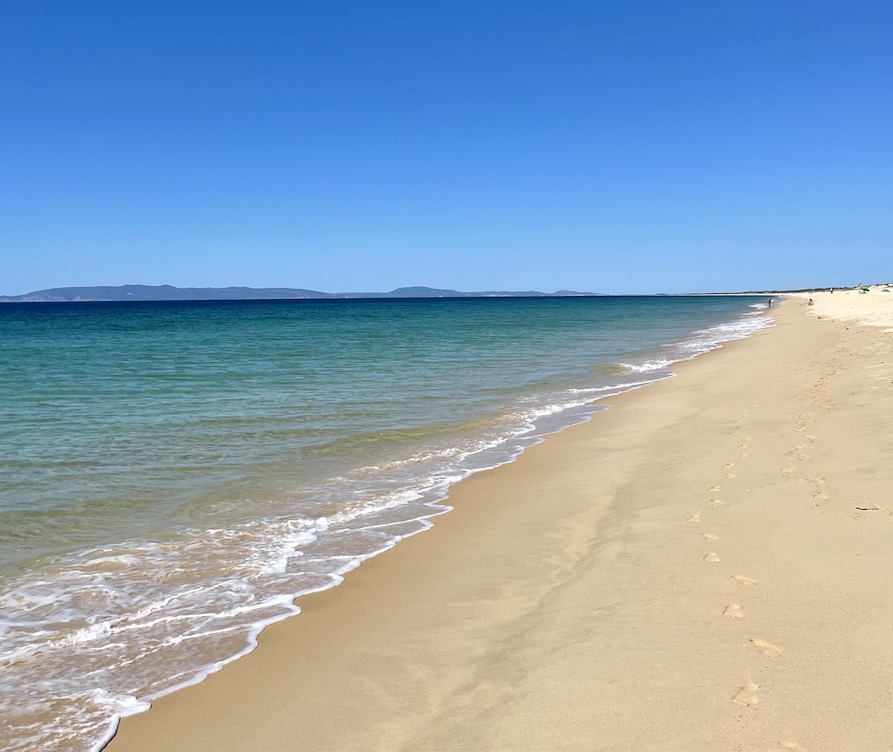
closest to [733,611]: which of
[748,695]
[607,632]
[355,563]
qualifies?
[607,632]

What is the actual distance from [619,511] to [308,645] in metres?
3.67

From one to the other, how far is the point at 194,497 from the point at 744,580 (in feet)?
20.3

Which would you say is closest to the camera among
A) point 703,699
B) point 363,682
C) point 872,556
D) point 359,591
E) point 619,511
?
point 703,699

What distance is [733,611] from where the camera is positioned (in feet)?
14.2

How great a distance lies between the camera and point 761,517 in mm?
6102

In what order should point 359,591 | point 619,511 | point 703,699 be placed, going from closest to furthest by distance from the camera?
point 703,699
point 359,591
point 619,511

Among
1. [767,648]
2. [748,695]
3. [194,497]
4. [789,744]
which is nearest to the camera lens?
[789,744]

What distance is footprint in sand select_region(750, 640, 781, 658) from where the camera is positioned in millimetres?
3755

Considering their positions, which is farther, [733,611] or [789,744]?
[733,611]

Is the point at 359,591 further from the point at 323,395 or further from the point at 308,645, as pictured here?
the point at 323,395

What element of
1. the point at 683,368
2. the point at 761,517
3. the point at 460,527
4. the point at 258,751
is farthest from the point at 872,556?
the point at 683,368

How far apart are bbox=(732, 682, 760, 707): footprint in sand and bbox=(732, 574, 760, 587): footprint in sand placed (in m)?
1.35

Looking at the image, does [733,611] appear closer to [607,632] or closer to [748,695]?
[607,632]

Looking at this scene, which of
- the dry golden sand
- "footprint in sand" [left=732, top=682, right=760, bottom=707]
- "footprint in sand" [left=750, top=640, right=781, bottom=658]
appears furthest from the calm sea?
"footprint in sand" [left=750, top=640, right=781, bottom=658]
